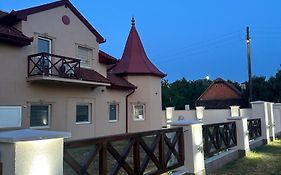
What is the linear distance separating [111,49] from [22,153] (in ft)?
409

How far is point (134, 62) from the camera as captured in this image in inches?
817

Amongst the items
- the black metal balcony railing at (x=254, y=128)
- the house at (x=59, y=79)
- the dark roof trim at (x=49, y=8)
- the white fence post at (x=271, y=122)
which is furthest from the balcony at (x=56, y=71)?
the white fence post at (x=271, y=122)

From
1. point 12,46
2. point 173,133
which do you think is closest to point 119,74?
point 12,46

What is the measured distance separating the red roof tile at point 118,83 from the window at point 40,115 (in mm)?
4550

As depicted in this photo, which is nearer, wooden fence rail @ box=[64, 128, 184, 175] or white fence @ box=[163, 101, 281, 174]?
wooden fence rail @ box=[64, 128, 184, 175]

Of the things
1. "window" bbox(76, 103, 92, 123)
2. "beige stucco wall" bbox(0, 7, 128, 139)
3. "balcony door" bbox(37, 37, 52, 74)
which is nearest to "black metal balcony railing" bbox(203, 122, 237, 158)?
"balcony door" bbox(37, 37, 52, 74)

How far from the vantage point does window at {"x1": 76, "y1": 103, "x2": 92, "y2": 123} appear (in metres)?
15.4

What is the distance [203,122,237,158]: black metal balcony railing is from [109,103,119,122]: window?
829 centimetres

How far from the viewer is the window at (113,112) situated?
1784 cm

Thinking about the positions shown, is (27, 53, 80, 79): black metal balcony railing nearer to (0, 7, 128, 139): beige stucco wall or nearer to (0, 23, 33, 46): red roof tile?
(0, 7, 128, 139): beige stucco wall

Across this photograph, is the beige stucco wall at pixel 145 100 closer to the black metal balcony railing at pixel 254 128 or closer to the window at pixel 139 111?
the window at pixel 139 111

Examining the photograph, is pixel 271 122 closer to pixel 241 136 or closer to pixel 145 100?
pixel 241 136

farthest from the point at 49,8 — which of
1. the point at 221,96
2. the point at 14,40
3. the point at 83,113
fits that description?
the point at 221,96

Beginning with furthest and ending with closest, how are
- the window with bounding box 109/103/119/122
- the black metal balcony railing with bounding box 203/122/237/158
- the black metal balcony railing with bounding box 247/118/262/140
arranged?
1. the window with bounding box 109/103/119/122
2. the black metal balcony railing with bounding box 247/118/262/140
3. the black metal balcony railing with bounding box 203/122/237/158
